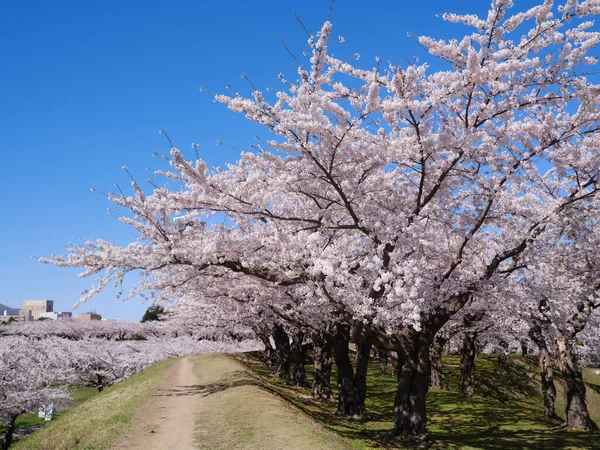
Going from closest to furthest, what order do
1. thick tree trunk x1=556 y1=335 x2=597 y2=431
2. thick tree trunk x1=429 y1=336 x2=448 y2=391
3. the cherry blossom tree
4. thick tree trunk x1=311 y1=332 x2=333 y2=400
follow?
thick tree trunk x1=556 y1=335 x2=597 y2=431 → thick tree trunk x1=311 y1=332 x2=333 y2=400 → the cherry blossom tree → thick tree trunk x1=429 y1=336 x2=448 y2=391

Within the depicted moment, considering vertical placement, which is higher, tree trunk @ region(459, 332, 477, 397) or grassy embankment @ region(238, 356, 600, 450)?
tree trunk @ region(459, 332, 477, 397)

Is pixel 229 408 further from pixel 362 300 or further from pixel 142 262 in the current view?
pixel 362 300

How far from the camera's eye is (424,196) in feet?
46.8

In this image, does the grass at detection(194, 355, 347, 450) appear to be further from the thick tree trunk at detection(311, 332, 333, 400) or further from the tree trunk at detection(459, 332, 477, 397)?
the tree trunk at detection(459, 332, 477, 397)

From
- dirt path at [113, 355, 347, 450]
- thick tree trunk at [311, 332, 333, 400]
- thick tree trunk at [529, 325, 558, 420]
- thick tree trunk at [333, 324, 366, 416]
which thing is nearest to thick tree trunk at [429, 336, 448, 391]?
thick tree trunk at [529, 325, 558, 420]

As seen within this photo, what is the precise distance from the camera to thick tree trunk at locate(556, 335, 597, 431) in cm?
2022

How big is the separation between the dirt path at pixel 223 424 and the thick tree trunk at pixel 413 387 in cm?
258

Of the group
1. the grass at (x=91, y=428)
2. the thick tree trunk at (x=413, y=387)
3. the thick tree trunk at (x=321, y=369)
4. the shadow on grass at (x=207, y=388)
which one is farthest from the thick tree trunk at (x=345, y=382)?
the grass at (x=91, y=428)

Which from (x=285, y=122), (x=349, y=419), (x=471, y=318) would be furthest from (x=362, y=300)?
(x=349, y=419)

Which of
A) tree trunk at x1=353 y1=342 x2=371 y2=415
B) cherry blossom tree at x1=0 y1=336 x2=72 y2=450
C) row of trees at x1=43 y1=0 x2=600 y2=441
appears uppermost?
row of trees at x1=43 y1=0 x2=600 y2=441

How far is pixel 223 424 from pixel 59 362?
2944cm

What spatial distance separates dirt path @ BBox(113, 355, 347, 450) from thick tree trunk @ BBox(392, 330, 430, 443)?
8.47ft

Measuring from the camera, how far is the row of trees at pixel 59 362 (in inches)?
1126

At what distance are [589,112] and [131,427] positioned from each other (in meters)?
15.4
